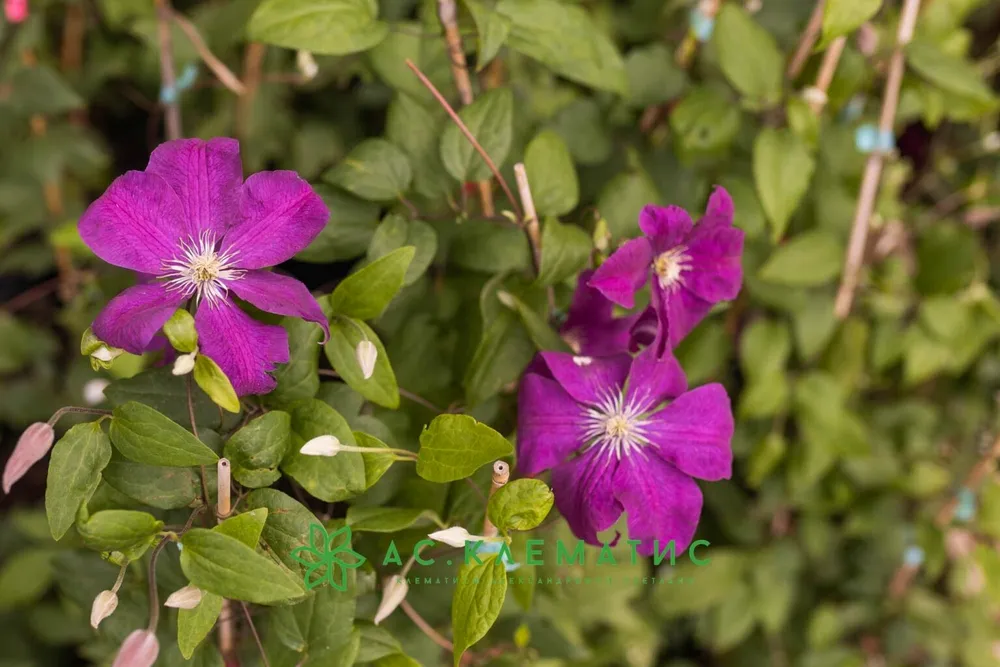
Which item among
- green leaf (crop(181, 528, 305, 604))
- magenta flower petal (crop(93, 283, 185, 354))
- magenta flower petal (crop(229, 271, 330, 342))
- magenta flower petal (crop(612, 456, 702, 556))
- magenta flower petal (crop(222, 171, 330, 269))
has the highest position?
magenta flower petal (crop(222, 171, 330, 269))

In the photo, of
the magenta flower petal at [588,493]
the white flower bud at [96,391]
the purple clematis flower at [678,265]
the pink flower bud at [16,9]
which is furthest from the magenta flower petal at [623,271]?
the pink flower bud at [16,9]

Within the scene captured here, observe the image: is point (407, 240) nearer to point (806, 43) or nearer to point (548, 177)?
point (548, 177)

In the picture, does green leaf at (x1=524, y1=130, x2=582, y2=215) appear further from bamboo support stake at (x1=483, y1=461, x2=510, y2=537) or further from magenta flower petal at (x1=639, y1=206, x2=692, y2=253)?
bamboo support stake at (x1=483, y1=461, x2=510, y2=537)

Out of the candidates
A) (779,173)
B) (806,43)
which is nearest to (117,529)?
(779,173)

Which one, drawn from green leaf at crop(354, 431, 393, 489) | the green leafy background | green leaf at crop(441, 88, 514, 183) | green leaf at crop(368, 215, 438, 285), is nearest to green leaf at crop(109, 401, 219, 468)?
the green leafy background

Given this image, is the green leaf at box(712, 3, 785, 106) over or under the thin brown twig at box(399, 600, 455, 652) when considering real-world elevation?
over

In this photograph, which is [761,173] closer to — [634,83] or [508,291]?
[634,83]
